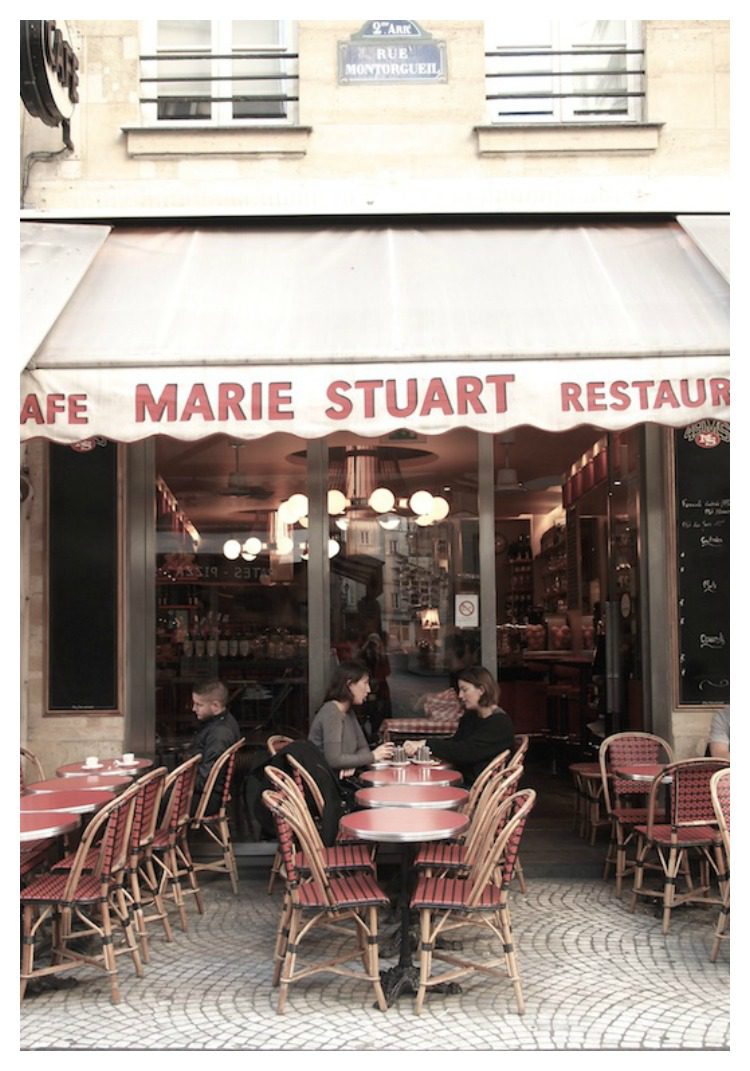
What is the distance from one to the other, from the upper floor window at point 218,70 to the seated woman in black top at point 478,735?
435 cm

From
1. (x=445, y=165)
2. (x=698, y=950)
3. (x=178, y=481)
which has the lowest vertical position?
(x=698, y=950)

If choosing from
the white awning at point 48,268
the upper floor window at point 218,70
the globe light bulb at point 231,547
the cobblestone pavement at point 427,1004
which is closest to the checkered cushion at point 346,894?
the cobblestone pavement at point 427,1004

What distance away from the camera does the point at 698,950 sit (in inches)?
232

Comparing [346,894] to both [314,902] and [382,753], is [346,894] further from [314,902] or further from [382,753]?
[382,753]

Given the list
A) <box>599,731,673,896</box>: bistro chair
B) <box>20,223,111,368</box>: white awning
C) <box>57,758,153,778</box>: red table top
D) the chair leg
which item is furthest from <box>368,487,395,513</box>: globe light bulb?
the chair leg

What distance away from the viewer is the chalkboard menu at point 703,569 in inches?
305

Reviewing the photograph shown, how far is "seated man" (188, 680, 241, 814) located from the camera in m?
7.19

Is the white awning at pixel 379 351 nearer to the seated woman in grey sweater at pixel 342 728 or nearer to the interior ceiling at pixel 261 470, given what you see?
the interior ceiling at pixel 261 470

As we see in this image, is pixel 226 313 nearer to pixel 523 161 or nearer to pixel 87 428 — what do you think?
pixel 87 428

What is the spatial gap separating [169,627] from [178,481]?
111 centimetres

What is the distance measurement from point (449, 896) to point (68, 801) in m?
2.22

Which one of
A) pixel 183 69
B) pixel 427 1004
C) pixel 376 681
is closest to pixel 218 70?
pixel 183 69

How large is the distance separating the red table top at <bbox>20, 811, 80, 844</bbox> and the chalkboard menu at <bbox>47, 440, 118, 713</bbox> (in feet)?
7.02
